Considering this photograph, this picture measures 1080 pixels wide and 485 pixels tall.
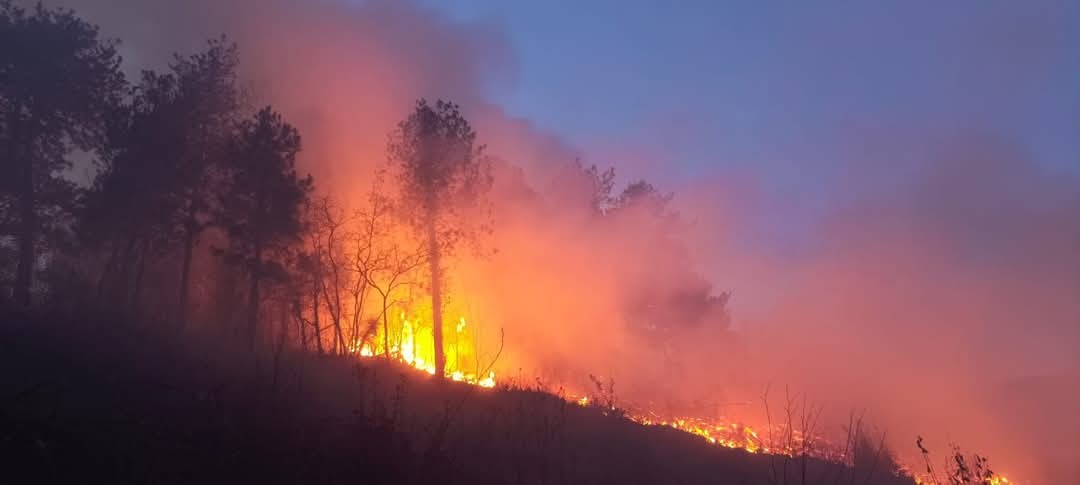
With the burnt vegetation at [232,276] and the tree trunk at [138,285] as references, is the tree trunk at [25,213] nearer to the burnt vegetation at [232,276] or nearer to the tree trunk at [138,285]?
the burnt vegetation at [232,276]

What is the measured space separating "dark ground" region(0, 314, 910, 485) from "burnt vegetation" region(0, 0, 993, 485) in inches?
4.2

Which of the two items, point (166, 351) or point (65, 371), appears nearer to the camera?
point (65, 371)

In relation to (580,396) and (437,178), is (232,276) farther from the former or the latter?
(580,396)

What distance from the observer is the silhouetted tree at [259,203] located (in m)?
25.6

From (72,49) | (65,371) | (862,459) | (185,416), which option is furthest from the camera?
(72,49)

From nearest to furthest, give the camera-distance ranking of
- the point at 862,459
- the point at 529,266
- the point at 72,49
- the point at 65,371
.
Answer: the point at 65,371 < the point at 862,459 < the point at 72,49 < the point at 529,266

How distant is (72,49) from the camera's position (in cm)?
2789

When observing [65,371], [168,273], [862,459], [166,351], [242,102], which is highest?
[242,102]

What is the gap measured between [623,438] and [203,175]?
21.2 meters

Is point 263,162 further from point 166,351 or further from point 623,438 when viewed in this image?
point 623,438

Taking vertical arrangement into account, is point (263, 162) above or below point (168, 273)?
above

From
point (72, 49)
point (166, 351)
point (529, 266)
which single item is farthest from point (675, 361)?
point (72, 49)

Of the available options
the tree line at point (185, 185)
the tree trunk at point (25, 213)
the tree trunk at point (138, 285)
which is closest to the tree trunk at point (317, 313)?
the tree line at point (185, 185)

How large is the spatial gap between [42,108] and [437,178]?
18.3 metres
